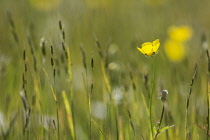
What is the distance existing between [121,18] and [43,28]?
1.56m

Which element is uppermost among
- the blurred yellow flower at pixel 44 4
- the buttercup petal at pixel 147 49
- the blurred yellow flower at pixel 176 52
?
the blurred yellow flower at pixel 44 4

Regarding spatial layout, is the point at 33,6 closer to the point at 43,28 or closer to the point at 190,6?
the point at 43,28

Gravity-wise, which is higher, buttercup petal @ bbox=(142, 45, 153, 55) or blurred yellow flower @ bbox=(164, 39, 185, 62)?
buttercup petal @ bbox=(142, 45, 153, 55)

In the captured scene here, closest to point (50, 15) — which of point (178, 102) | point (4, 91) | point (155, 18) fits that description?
point (155, 18)

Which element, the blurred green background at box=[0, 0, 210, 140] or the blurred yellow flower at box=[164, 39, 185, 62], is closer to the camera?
the blurred green background at box=[0, 0, 210, 140]

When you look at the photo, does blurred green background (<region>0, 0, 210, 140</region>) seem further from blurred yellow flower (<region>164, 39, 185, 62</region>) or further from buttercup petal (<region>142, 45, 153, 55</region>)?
buttercup petal (<region>142, 45, 153, 55</region>)

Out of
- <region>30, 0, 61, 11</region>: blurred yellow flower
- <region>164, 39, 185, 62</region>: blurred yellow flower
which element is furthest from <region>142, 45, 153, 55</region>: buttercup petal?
<region>30, 0, 61, 11</region>: blurred yellow flower

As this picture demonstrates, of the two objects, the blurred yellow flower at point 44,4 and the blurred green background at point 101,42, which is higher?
the blurred yellow flower at point 44,4

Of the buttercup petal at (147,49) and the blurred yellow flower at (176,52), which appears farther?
the blurred yellow flower at (176,52)

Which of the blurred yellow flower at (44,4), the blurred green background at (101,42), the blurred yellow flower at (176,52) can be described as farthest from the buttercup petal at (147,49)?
the blurred yellow flower at (44,4)

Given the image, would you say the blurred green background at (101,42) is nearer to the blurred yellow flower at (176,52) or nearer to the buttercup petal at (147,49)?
the blurred yellow flower at (176,52)

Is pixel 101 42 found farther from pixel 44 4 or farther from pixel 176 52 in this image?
pixel 44 4

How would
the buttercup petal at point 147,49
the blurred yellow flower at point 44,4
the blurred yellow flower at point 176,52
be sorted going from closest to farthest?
the buttercup petal at point 147,49
the blurred yellow flower at point 176,52
the blurred yellow flower at point 44,4

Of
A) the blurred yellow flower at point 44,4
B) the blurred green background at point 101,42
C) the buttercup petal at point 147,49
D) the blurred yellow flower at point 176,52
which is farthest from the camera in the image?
the blurred yellow flower at point 44,4
